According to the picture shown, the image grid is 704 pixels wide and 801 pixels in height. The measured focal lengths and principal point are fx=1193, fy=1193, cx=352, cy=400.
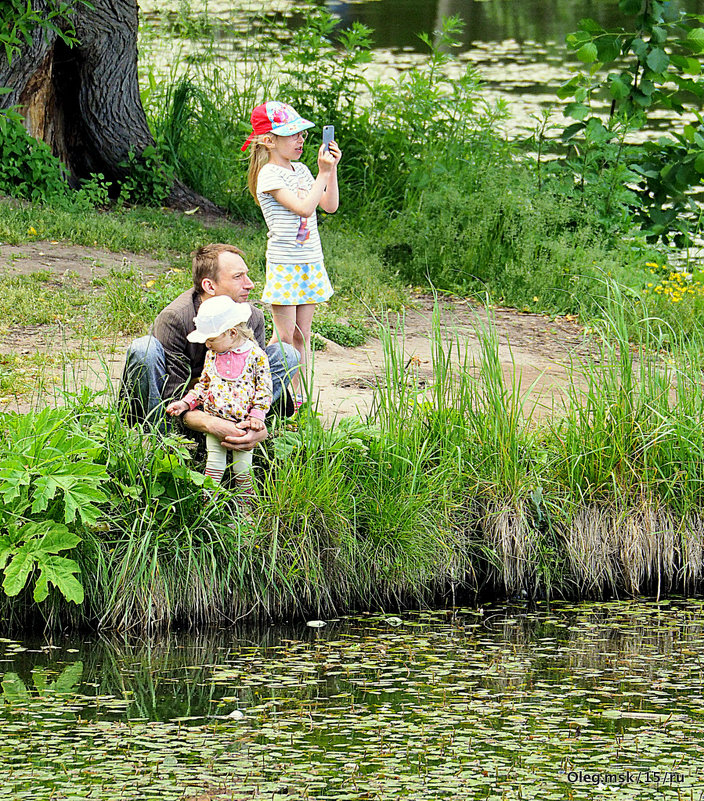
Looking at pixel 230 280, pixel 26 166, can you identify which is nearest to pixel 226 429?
pixel 230 280

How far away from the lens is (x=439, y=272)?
9305 mm

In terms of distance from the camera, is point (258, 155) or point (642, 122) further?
point (642, 122)

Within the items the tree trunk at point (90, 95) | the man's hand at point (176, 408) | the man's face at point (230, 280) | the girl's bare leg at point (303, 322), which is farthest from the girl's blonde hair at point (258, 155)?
the tree trunk at point (90, 95)

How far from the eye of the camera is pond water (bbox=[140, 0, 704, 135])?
14734 mm

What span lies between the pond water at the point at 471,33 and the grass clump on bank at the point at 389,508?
826cm

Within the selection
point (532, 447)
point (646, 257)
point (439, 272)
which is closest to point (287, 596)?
point (532, 447)

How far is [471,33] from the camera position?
Answer: 2262cm

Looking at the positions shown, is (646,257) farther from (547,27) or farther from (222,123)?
(547,27)

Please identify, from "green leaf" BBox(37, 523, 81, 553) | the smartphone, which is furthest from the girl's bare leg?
"green leaf" BBox(37, 523, 81, 553)

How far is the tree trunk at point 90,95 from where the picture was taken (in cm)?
975

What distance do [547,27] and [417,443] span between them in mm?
20239

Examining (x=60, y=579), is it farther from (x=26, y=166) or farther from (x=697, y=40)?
(x=697, y=40)

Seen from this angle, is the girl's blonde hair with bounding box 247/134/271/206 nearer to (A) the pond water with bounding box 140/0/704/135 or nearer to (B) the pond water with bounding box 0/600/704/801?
(B) the pond water with bounding box 0/600/704/801

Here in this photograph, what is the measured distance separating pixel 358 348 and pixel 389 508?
2.69 metres
